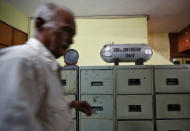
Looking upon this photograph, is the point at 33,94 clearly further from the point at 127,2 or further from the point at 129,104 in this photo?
the point at 127,2

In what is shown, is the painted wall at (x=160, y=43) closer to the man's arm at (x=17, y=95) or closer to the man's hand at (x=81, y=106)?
the man's hand at (x=81, y=106)

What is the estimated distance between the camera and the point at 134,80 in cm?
165

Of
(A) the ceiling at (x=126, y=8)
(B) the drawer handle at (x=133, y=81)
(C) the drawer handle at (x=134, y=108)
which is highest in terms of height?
(A) the ceiling at (x=126, y=8)

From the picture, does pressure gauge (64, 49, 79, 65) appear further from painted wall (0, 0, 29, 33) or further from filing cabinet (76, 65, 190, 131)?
painted wall (0, 0, 29, 33)

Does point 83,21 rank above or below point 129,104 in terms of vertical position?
above

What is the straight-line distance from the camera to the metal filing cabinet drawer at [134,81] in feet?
5.34

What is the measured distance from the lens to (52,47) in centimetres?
61

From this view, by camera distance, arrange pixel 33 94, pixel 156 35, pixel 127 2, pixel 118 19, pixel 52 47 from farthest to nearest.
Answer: pixel 156 35 < pixel 118 19 < pixel 127 2 < pixel 52 47 < pixel 33 94

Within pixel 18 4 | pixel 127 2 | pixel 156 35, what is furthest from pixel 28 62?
pixel 156 35

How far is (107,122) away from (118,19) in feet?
6.77

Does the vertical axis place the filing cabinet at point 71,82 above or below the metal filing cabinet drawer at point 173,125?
above

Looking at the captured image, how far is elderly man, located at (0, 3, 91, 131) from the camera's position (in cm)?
43

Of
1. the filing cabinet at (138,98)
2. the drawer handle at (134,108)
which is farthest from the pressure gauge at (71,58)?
the drawer handle at (134,108)

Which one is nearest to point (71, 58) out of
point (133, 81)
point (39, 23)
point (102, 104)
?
point (102, 104)
